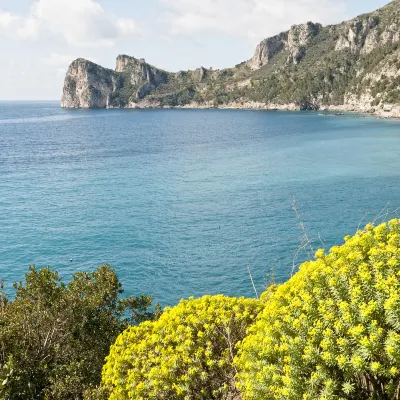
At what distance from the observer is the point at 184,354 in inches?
377

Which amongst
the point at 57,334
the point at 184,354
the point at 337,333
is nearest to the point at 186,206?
the point at 57,334

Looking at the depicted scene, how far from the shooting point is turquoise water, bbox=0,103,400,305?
34750mm

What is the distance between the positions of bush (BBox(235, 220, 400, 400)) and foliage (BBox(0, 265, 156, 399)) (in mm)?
5941

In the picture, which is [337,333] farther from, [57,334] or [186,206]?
[186,206]

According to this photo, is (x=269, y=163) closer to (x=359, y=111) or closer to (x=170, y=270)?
(x=170, y=270)

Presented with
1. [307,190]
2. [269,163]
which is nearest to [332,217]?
[307,190]

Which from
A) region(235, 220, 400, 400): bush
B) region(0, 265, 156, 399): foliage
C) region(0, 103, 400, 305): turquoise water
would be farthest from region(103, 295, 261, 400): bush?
region(0, 103, 400, 305): turquoise water

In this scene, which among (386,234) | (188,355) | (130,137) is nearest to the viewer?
(386,234)

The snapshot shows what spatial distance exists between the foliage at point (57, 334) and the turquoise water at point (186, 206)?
47.3 ft

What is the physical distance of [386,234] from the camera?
878cm

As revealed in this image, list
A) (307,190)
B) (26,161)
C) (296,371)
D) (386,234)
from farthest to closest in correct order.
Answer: (26,161) → (307,190) → (386,234) → (296,371)

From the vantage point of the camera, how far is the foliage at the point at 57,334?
1193 centimetres

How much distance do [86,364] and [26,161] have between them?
251ft

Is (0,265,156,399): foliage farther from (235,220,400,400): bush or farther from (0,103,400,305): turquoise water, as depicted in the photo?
(0,103,400,305): turquoise water
